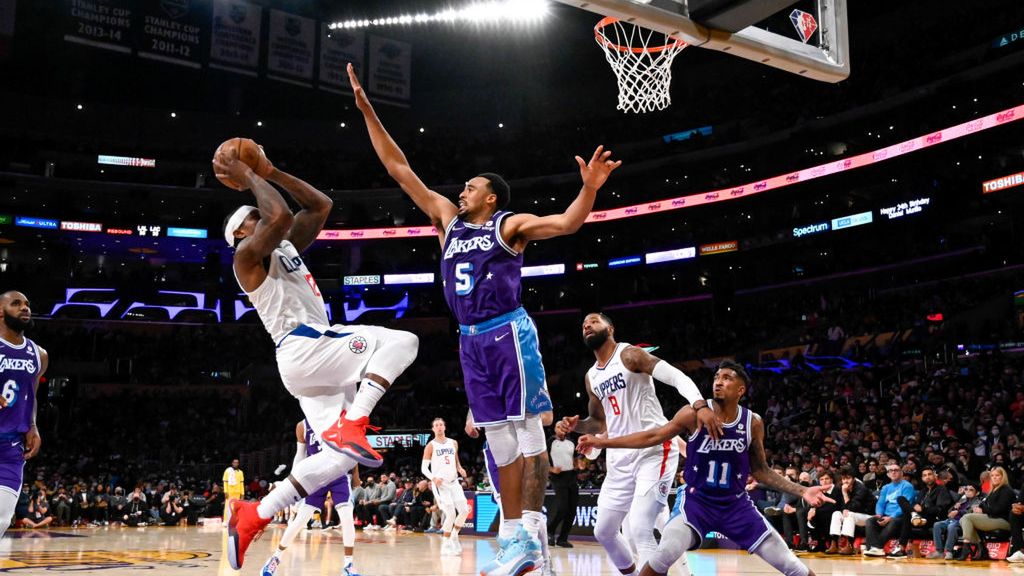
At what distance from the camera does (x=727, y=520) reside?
→ 6676 millimetres

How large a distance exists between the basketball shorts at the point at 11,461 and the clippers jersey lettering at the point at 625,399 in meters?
4.78

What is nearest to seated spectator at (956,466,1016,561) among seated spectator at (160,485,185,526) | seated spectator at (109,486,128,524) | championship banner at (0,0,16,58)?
seated spectator at (160,485,185,526)

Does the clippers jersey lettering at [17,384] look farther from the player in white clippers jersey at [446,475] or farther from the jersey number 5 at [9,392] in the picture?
the player in white clippers jersey at [446,475]

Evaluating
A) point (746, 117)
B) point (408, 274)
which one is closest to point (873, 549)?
point (746, 117)

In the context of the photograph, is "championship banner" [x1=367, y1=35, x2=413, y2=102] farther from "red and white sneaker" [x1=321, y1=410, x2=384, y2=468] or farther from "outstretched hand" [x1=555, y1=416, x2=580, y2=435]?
"red and white sneaker" [x1=321, y1=410, x2=384, y2=468]

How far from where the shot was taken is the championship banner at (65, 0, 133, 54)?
26562 millimetres

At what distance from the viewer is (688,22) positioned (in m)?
6.84

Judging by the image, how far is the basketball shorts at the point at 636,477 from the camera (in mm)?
7715

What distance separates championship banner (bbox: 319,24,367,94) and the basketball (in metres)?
24.6

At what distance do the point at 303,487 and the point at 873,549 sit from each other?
11384 millimetres

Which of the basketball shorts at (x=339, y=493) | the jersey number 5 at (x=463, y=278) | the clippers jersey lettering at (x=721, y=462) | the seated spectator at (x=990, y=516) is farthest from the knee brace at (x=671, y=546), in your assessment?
the seated spectator at (x=990, y=516)

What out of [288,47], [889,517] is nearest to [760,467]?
[889,517]

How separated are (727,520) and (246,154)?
4.39 m

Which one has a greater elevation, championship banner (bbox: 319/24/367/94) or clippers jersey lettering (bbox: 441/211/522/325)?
championship banner (bbox: 319/24/367/94)
